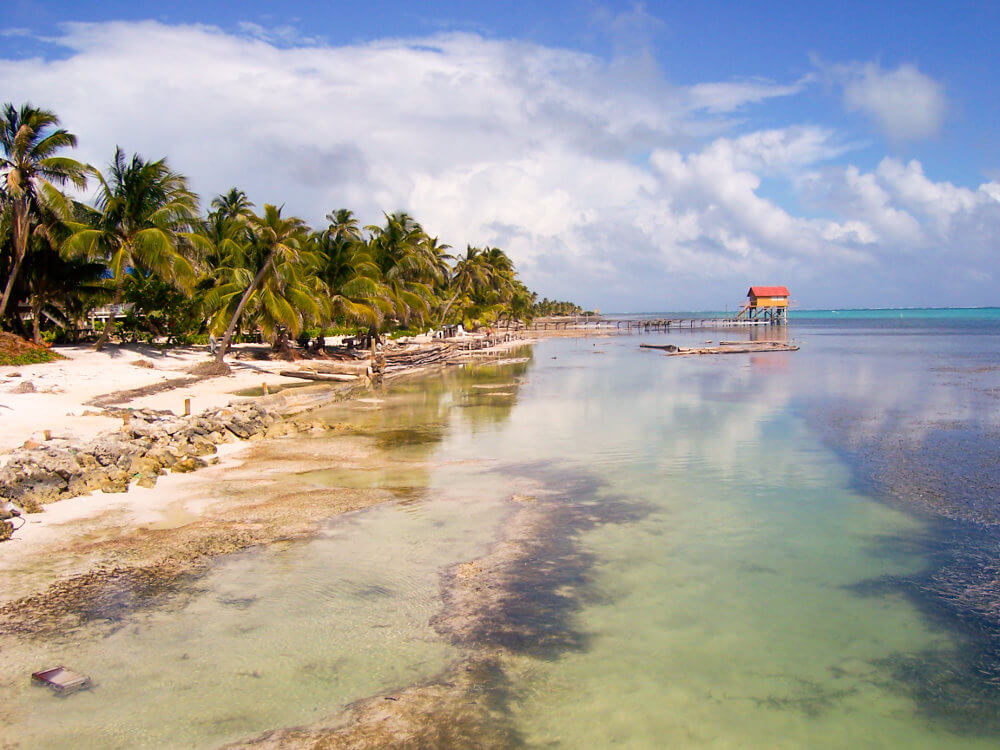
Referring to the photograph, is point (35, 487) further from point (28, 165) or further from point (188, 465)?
point (28, 165)

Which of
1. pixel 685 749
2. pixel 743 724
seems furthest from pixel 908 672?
pixel 685 749

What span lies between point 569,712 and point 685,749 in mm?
828

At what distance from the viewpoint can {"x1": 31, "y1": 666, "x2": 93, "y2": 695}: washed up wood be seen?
17.3 feet

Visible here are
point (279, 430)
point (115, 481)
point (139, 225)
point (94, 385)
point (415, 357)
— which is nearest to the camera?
point (115, 481)

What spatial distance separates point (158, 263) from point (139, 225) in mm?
2115

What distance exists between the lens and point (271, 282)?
27516mm

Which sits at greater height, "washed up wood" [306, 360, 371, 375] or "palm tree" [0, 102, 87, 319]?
"palm tree" [0, 102, 87, 319]

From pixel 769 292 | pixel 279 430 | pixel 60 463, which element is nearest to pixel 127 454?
pixel 60 463

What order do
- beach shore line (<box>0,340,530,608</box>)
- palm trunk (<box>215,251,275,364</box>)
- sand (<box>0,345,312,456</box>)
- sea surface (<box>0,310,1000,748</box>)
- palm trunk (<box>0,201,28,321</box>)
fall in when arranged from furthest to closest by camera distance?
1. palm trunk (<box>215,251,275,364</box>)
2. palm trunk (<box>0,201,28,321</box>)
3. sand (<box>0,345,312,456</box>)
4. beach shore line (<box>0,340,530,608</box>)
5. sea surface (<box>0,310,1000,748</box>)

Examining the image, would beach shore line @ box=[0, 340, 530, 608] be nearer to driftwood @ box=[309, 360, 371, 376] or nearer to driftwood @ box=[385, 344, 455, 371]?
driftwood @ box=[309, 360, 371, 376]

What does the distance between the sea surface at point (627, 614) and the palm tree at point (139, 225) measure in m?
15.5

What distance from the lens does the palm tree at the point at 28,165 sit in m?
21.7

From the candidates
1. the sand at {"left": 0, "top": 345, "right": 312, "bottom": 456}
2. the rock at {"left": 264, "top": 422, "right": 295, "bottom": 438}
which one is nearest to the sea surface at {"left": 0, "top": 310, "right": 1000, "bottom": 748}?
the rock at {"left": 264, "top": 422, "right": 295, "bottom": 438}

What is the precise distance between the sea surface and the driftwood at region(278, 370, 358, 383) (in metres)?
14.7
